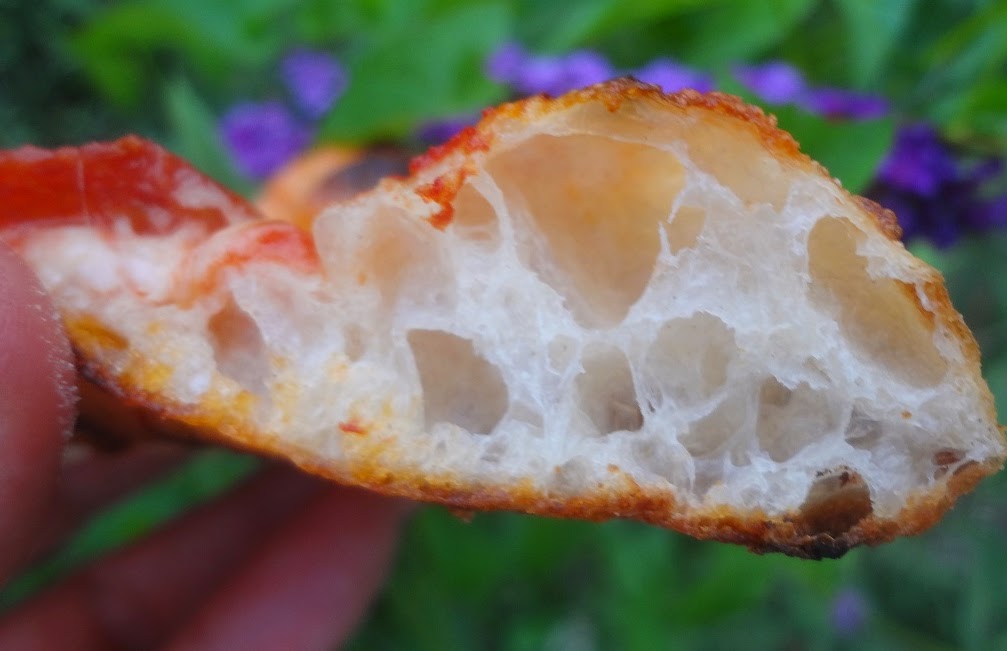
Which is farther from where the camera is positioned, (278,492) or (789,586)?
(789,586)

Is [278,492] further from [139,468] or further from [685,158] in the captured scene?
[685,158]

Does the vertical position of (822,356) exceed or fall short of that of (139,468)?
it exceeds it

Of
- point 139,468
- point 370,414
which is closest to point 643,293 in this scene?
point 370,414

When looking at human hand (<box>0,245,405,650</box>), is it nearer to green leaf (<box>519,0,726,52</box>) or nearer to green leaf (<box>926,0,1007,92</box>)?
green leaf (<box>519,0,726,52</box>)

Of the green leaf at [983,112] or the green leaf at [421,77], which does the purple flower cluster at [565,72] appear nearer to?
the green leaf at [421,77]

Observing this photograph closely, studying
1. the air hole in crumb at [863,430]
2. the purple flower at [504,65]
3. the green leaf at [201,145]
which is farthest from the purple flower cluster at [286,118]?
the air hole in crumb at [863,430]

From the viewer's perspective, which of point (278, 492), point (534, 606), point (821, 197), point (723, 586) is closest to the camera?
point (821, 197)

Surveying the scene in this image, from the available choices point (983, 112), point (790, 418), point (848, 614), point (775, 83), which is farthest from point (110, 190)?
point (848, 614)
